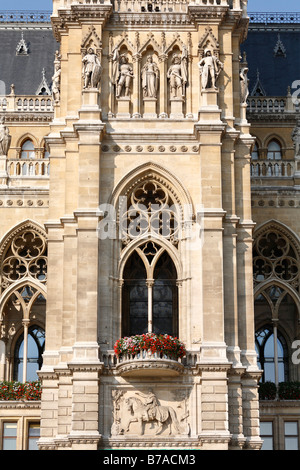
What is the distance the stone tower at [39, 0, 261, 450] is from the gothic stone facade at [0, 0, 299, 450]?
0.05 m

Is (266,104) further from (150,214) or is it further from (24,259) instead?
(24,259)

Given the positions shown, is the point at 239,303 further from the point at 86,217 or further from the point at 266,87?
the point at 266,87

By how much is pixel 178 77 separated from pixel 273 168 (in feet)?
21.6

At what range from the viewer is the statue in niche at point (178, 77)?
43.2 metres

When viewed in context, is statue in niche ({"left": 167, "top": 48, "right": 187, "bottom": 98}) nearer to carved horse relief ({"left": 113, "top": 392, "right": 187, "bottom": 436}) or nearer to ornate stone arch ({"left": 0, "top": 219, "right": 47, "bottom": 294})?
Answer: ornate stone arch ({"left": 0, "top": 219, "right": 47, "bottom": 294})

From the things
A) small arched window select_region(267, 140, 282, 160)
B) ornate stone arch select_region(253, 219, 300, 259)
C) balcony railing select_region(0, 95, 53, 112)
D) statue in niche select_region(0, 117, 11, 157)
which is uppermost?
balcony railing select_region(0, 95, 53, 112)

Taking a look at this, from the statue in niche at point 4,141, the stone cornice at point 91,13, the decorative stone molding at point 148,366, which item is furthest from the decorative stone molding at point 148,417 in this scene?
the stone cornice at point 91,13

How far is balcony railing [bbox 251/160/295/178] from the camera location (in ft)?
156

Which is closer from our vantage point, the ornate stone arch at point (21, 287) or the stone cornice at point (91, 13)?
the stone cornice at point (91, 13)

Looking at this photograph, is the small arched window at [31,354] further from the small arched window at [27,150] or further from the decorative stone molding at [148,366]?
the decorative stone molding at [148,366]

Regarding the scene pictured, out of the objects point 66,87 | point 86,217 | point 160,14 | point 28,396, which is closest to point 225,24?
point 160,14

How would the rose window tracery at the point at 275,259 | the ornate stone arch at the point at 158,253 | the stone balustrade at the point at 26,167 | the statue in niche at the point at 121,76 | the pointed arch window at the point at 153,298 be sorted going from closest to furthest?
the ornate stone arch at the point at 158,253 → the statue in niche at the point at 121,76 → the pointed arch window at the point at 153,298 → the rose window tracery at the point at 275,259 → the stone balustrade at the point at 26,167

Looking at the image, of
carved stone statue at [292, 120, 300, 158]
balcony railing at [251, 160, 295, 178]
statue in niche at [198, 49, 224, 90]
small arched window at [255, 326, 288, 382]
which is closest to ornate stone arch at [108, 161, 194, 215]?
statue in niche at [198, 49, 224, 90]

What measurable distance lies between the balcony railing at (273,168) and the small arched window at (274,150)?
5.35 metres
